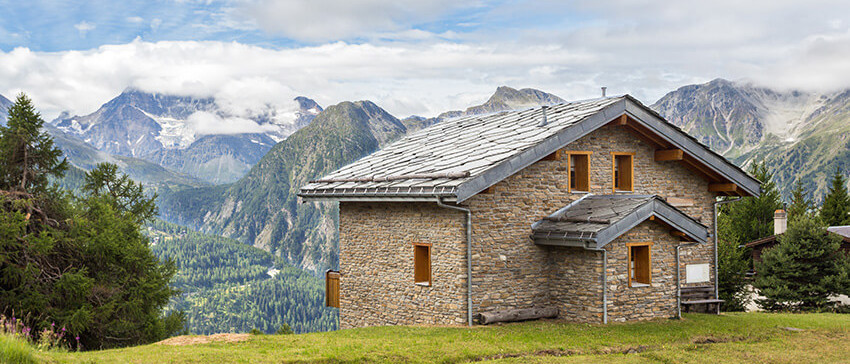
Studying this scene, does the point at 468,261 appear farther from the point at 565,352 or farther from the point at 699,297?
the point at 699,297

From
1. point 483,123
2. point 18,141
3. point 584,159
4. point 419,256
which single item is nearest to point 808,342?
point 584,159

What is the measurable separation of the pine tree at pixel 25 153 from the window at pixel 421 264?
47.2 ft

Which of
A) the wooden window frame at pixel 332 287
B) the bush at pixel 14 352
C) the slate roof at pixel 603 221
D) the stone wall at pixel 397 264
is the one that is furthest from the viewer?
the wooden window frame at pixel 332 287

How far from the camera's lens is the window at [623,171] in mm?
19641

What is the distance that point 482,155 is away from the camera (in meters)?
18.0

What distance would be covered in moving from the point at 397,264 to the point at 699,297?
30.8ft

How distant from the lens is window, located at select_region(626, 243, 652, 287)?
56.4 ft

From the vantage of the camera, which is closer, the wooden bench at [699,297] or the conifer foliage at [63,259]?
the conifer foliage at [63,259]

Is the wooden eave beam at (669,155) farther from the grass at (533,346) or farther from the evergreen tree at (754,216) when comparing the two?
the evergreen tree at (754,216)

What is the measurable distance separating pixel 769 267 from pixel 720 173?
13.5 m

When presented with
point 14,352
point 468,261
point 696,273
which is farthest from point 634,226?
point 14,352

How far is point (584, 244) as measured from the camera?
53.3 ft

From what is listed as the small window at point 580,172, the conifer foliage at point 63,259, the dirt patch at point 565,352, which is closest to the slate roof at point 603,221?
the small window at point 580,172

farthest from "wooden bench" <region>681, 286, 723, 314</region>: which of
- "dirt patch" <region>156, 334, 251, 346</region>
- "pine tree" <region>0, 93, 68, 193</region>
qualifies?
"pine tree" <region>0, 93, 68, 193</region>
